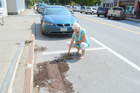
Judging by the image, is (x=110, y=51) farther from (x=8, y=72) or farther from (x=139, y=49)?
(x=8, y=72)

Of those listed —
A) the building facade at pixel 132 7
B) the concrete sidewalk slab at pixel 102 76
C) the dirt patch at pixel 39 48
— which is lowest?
the concrete sidewalk slab at pixel 102 76

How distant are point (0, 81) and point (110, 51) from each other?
4.00 meters

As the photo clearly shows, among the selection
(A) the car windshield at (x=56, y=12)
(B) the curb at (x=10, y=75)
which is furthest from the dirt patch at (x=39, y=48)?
(A) the car windshield at (x=56, y=12)

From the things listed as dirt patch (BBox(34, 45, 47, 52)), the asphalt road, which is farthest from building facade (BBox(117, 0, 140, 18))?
dirt patch (BBox(34, 45, 47, 52))

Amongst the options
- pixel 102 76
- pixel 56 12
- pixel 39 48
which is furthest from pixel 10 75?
pixel 56 12

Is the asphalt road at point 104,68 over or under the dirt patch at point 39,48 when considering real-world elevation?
under

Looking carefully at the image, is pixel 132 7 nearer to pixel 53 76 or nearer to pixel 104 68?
pixel 104 68

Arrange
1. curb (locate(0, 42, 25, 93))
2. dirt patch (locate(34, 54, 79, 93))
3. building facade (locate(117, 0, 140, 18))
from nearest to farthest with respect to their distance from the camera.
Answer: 1. curb (locate(0, 42, 25, 93))
2. dirt patch (locate(34, 54, 79, 93))
3. building facade (locate(117, 0, 140, 18))

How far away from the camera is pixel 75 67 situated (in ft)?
14.9

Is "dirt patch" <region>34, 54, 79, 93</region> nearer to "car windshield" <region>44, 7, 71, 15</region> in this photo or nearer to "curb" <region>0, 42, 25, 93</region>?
"curb" <region>0, 42, 25, 93</region>

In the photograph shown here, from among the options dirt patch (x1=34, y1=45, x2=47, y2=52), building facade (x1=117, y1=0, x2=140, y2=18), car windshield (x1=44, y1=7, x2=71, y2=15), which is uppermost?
building facade (x1=117, y1=0, x2=140, y2=18)

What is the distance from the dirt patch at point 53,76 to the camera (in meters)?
3.45

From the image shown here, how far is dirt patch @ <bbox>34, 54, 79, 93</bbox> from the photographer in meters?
3.45

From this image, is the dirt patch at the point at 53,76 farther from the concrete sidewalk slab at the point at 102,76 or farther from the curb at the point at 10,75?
the curb at the point at 10,75
